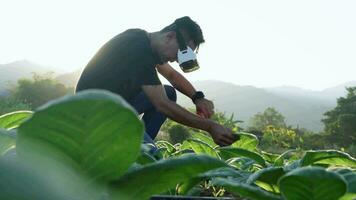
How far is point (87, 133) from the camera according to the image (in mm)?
498

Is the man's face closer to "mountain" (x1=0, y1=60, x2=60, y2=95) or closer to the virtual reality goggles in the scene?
the virtual reality goggles

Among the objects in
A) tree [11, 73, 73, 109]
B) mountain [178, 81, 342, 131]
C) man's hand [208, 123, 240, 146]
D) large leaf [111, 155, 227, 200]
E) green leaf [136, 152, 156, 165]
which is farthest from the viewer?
mountain [178, 81, 342, 131]

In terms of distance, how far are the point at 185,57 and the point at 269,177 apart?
1724mm

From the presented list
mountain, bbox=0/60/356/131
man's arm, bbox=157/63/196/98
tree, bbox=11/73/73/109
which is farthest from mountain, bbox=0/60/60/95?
man's arm, bbox=157/63/196/98

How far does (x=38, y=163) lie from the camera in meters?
0.52

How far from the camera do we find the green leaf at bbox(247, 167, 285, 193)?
2.44 feet

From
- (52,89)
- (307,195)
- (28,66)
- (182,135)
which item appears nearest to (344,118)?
(182,135)

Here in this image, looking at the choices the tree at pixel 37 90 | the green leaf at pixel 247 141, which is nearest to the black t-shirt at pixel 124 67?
the green leaf at pixel 247 141

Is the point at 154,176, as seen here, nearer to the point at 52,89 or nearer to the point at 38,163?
the point at 38,163

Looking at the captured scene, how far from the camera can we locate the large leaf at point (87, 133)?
456 mm

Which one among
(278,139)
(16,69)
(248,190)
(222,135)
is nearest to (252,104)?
(16,69)

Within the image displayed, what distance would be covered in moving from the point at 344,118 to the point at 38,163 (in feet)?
77.5

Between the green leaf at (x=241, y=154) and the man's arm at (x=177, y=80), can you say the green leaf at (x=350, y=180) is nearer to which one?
the green leaf at (x=241, y=154)

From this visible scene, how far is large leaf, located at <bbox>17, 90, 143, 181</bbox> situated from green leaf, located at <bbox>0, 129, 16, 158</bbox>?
0.56 ft
